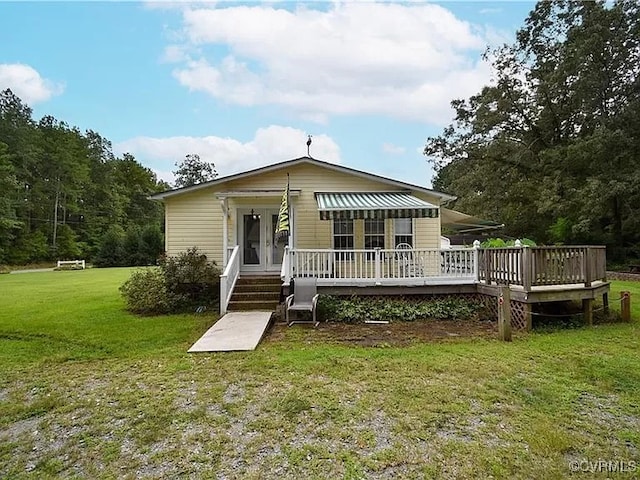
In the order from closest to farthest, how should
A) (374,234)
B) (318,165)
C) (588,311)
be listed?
1. (588,311)
2. (374,234)
3. (318,165)

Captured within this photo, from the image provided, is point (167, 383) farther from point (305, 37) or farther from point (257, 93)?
point (257, 93)

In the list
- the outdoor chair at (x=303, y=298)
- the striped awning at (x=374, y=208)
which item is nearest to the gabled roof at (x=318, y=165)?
the striped awning at (x=374, y=208)

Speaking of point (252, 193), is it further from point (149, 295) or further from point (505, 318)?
point (505, 318)

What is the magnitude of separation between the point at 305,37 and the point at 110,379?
45.2 ft

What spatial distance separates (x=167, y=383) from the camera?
573cm

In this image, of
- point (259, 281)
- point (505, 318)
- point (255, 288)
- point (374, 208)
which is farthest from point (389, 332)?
point (259, 281)

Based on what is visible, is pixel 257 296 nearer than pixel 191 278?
Yes

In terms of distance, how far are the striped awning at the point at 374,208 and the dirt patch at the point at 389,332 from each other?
113 inches

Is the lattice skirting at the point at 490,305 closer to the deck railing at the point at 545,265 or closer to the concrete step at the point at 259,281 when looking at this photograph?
the deck railing at the point at 545,265

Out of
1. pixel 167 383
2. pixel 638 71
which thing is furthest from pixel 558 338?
pixel 638 71

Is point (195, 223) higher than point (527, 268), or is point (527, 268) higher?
point (195, 223)

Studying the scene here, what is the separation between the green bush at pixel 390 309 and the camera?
1017 cm

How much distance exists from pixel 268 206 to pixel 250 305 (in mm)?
3701

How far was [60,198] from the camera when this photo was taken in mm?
48969
